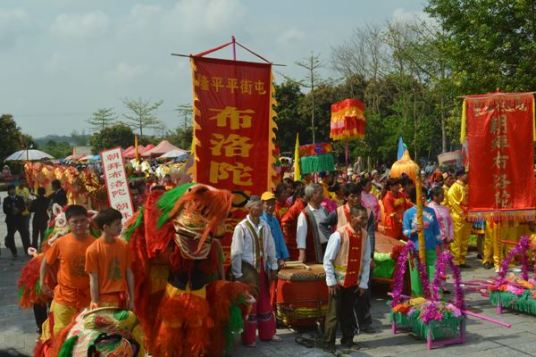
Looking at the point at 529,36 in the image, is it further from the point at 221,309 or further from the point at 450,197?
the point at 221,309

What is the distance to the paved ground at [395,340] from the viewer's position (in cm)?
565

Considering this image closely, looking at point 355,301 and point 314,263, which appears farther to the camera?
point 314,263

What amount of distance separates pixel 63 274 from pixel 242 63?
3.23m

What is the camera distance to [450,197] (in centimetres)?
1033

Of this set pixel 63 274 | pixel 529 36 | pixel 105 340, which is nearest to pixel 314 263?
pixel 63 274

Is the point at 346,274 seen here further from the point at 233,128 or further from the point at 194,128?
the point at 194,128

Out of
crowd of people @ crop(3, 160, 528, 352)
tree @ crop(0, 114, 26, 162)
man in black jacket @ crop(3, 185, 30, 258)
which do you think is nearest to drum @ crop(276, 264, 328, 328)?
crowd of people @ crop(3, 160, 528, 352)

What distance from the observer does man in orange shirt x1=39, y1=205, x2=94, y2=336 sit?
4.70 m

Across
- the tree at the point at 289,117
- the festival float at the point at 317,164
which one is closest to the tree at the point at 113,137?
the tree at the point at 289,117

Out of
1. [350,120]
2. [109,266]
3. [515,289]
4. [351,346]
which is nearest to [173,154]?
→ [350,120]

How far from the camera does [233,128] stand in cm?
653

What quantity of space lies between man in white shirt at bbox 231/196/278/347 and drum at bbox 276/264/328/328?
30 centimetres

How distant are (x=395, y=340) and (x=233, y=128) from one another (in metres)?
2.96

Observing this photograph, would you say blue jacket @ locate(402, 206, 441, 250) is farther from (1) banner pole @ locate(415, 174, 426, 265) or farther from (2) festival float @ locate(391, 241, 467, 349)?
(2) festival float @ locate(391, 241, 467, 349)
